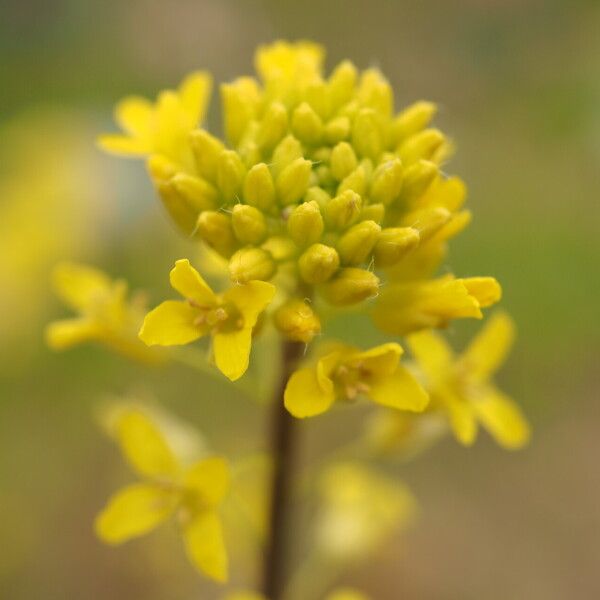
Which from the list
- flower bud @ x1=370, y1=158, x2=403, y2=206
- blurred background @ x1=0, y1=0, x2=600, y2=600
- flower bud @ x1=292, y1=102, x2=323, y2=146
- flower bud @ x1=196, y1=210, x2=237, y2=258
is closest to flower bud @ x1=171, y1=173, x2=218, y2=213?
flower bud @ x1=196, y1=210, x2=237, y2=258

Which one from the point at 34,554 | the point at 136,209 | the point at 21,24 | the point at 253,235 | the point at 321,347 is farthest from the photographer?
the point at 21,24

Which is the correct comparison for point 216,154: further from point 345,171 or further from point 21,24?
point 21,24

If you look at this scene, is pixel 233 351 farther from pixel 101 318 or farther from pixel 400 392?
pixel 101 318

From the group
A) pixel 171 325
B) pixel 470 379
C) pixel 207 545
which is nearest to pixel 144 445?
pixel 207 545

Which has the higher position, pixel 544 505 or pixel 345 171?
pixel 345 171

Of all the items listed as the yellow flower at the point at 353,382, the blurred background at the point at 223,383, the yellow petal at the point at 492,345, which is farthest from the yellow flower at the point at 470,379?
the blurred background at the point at 223,383

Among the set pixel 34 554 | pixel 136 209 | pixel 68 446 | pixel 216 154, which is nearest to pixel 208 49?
pixel 136 209
